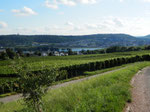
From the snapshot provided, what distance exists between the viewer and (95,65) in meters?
37.8

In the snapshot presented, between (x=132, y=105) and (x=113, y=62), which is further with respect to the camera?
(x=113, y=62)

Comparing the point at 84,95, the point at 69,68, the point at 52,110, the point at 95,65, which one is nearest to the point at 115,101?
the point at 84,95

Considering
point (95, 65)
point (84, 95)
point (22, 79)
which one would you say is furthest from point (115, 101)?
point (95, 65)

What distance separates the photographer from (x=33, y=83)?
16.0ft

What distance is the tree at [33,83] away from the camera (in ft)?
15.9

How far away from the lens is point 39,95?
493 centimetres

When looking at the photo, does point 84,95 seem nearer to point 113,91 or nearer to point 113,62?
point 113,91

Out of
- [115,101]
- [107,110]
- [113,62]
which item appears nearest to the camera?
[107,110]

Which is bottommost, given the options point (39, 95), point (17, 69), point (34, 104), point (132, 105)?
point (132, 105)

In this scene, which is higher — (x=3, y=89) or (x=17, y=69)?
(x=17, y=69)

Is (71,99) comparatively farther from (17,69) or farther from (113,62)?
(113,62)

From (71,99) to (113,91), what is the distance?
7.38ft

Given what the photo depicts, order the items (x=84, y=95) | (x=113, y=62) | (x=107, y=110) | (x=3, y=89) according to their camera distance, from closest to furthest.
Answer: (x=107, y=110) → (x=84, y=95) → (x=3, y=89) → (x=113, y=62)

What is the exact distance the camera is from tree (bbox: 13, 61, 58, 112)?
4.84 metres
